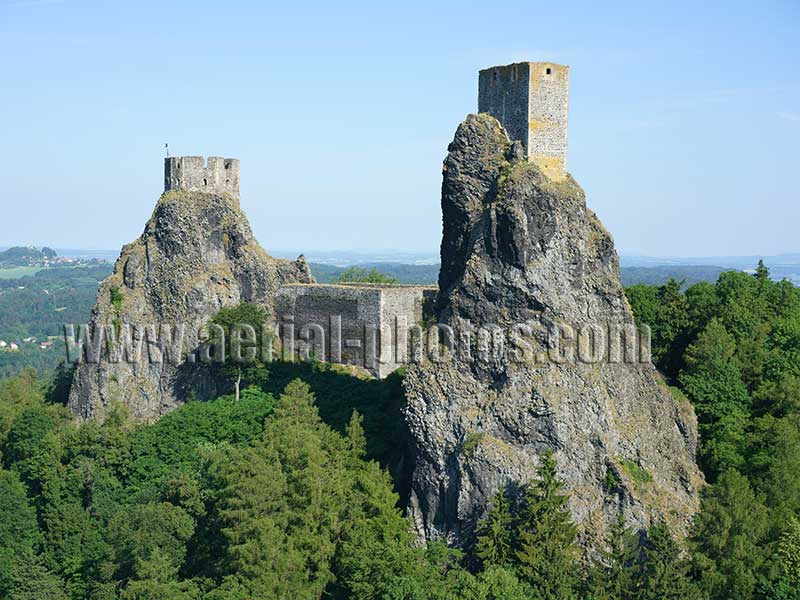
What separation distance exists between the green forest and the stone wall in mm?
1374

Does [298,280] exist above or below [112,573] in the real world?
above

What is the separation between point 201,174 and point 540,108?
23.3 m

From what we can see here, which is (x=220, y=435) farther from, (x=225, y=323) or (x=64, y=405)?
(x=64, y=405)

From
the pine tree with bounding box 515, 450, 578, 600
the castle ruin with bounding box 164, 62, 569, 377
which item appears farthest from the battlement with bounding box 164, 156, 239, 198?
the pine tree with bounding box 515, 450, 578, 600

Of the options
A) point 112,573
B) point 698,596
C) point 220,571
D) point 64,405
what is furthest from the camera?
point 64,405

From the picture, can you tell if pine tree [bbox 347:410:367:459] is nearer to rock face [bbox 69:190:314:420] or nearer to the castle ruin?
the castle ruin

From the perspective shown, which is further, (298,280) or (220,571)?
(298,280)

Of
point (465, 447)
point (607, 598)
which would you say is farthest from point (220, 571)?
point (607, 598)

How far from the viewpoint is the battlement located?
61.8 m

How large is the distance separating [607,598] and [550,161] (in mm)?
15928

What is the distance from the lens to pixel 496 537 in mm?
39656

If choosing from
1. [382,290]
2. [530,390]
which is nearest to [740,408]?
[530,390]

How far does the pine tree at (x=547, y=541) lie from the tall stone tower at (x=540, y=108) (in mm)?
11222

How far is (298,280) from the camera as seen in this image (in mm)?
61969
